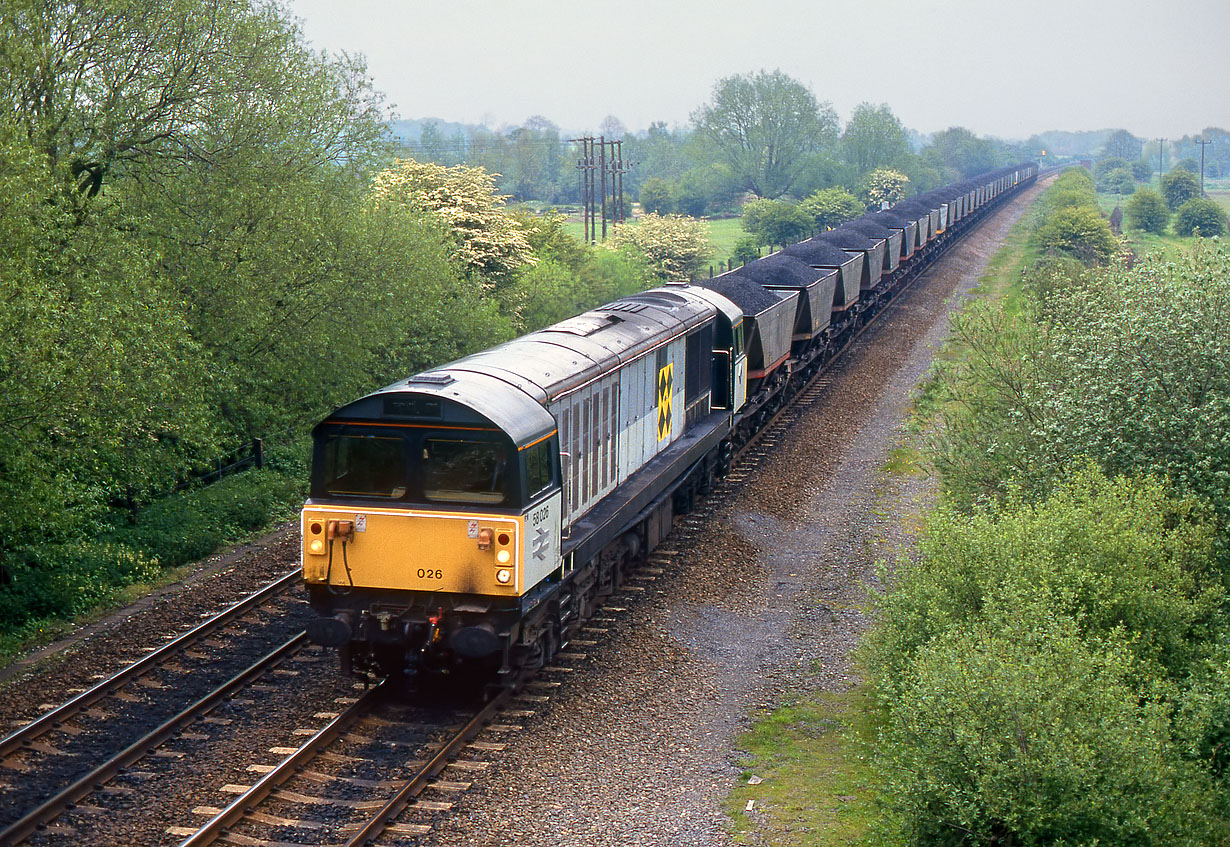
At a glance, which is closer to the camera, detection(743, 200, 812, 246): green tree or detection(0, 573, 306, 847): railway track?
detection(0, 573, 306, 847): railway track

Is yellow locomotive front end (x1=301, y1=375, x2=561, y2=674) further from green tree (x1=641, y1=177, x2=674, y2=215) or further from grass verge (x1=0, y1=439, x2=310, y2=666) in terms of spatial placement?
green tree (x1=641, y1=177, x2=674, y2=215)

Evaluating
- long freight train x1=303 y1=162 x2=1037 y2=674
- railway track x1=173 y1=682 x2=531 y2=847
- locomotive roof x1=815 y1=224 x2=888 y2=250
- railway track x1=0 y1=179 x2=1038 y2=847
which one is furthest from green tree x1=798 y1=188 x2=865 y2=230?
railway track x1=173 y1=682 x2=531 y2=847

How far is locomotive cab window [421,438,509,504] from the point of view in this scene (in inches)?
505

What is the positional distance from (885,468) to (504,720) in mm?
14946

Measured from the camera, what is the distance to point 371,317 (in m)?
26.0

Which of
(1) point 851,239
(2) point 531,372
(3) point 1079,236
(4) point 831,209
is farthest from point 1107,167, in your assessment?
(2) point 531,372

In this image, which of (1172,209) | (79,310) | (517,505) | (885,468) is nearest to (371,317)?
(79,310)

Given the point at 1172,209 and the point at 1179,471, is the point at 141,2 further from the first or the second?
the point at 1172,209

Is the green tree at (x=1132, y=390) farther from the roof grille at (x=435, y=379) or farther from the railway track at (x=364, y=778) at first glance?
the railway track at (x=364, y=778)

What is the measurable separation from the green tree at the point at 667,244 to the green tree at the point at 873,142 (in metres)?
69.6

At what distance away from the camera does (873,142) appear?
124875mm

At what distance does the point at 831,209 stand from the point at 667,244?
Answer: 31647 mm

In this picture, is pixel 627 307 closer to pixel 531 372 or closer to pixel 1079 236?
pixel 531 372

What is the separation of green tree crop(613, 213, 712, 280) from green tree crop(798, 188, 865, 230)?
27.6 m
